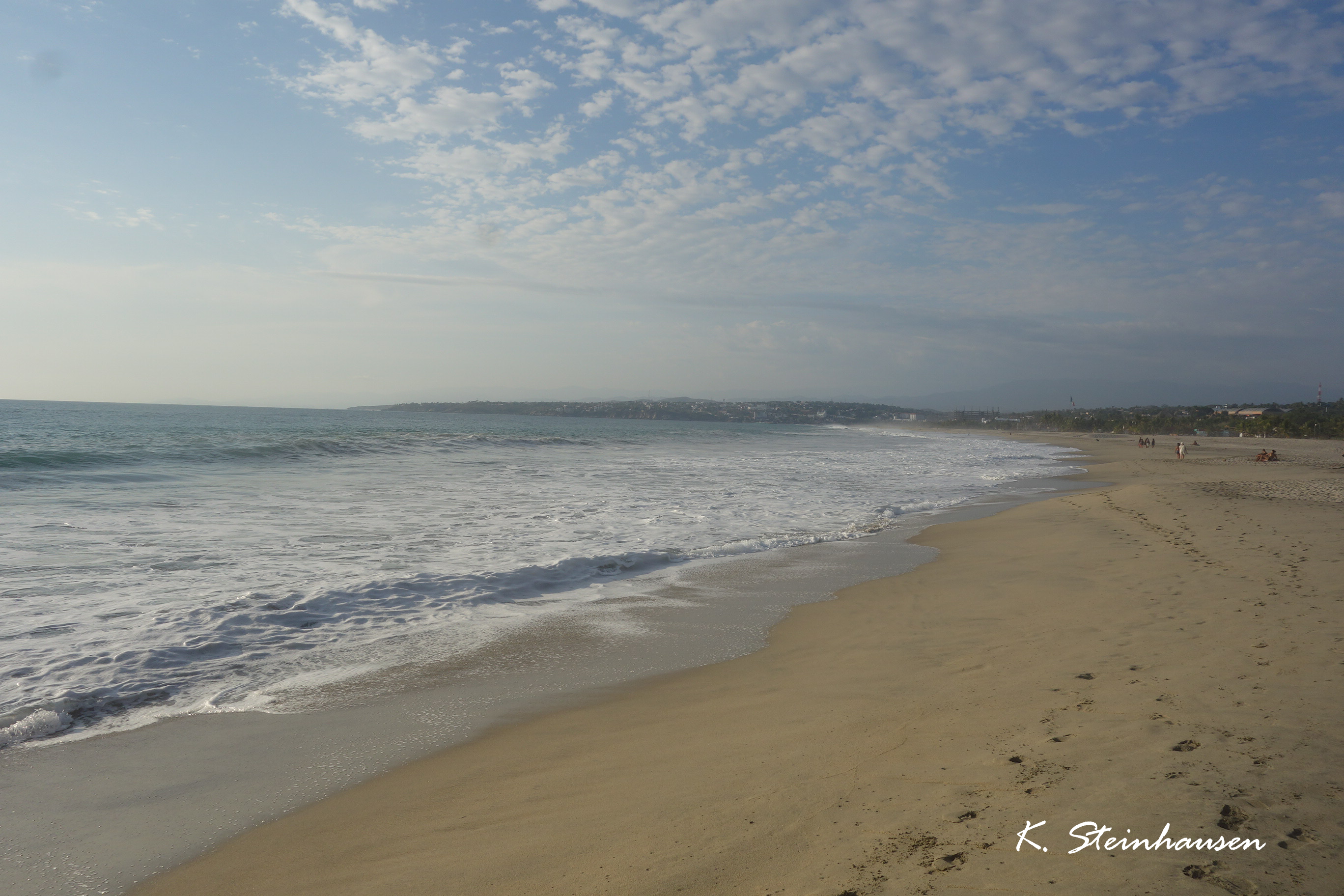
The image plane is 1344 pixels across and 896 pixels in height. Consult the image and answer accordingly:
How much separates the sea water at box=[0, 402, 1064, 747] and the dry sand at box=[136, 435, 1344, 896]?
6.77 ft

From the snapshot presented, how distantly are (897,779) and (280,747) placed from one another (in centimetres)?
364

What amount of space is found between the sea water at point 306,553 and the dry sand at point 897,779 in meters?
2.06

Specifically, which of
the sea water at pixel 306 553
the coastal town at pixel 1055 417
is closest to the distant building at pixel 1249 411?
the coastal town at pixel 1055 417

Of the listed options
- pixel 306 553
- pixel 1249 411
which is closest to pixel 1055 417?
pixel 1249 411

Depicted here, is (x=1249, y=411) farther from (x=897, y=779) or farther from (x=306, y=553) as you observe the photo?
(x=897, y=779)

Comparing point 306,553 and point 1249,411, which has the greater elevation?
point 1249,411

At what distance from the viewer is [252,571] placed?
26.4ft

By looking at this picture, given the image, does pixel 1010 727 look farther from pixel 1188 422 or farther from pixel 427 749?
pixel 1188 422

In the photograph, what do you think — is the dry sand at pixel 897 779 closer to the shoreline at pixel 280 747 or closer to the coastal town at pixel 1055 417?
the shoreline at pixel 280 747

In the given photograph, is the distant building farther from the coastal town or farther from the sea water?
the sea water

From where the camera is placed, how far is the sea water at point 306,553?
5.21 metres

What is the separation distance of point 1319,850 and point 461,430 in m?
65.7

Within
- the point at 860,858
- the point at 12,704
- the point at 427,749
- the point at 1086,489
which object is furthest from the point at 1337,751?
the point at 1086,489

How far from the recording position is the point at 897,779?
3332 millimetres
